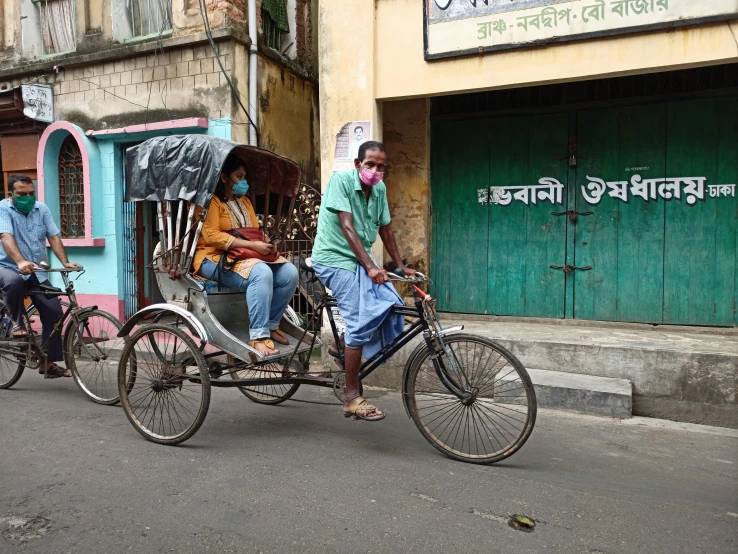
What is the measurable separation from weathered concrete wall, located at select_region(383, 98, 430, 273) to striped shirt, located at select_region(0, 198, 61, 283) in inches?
150

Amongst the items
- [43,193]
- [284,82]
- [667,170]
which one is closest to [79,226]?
[43,193]

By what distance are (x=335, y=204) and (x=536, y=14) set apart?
3267 millimetres

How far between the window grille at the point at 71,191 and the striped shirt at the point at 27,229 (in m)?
3.95

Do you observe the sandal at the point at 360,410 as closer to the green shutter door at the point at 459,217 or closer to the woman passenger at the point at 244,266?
the woman passenger at the point at 244,266

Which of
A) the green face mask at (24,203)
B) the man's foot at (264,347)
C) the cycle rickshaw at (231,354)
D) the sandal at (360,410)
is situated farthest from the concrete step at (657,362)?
the green face mask at (24,203)

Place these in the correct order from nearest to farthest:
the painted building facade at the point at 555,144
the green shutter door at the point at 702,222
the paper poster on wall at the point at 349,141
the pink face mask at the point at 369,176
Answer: the pink face mask at the point at 369,176
the painted building facade at the point at 555,144
the green shutter door at the point at 702,222
the paper poster on wall at the point at 349,141

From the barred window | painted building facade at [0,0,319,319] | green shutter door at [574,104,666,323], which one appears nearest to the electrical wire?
painted building facade at [0,0,319,319]

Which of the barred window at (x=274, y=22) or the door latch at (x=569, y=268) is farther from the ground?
the barred window at (x=274, y=22)

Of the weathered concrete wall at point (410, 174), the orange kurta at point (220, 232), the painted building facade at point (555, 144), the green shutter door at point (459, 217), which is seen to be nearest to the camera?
the orange kurta at point (220, 232)

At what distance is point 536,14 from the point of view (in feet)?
19.0

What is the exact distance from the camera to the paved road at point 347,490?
276 cm

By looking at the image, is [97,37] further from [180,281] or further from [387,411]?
[387,411]

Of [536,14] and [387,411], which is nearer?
[387,411]

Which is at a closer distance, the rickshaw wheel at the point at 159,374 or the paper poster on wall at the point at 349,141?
the rickshaw wheel at the point at 159,374
